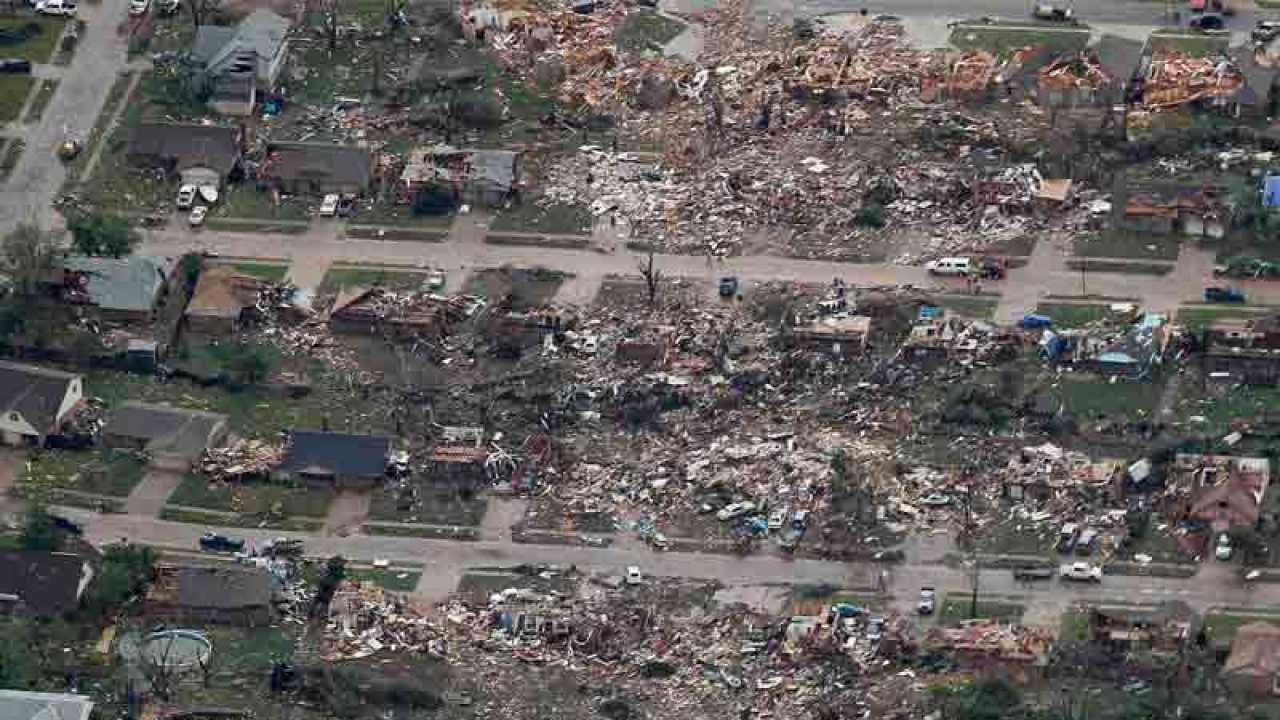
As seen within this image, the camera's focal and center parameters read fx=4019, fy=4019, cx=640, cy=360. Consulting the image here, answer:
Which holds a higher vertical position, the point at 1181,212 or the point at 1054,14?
the point at 1054,14

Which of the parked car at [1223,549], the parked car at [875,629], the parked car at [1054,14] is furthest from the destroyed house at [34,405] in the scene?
the parked car at [1054,14]

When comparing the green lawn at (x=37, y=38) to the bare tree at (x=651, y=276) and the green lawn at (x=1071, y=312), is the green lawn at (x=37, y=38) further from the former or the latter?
the green lawn at (x=1071, y=312)

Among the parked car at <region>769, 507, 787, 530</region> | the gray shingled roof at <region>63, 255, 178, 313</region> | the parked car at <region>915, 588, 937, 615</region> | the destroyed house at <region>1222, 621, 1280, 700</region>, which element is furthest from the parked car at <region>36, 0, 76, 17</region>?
the destroyed house at <region>1222, 621, 1280, 700</region>

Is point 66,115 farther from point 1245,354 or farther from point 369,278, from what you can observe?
point 1245,354

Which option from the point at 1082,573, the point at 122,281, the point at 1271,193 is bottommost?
the point at 1082,573

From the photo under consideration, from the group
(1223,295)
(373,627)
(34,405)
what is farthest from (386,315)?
(1223,295)

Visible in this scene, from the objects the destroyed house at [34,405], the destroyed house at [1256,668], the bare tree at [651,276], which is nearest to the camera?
the destroyed house at [1256,668]

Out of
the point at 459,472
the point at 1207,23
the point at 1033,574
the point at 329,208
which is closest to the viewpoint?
the point at 1033,574
